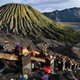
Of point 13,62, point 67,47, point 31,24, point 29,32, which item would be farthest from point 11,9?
point 13,62

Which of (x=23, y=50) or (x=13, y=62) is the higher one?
(x=23, y=50)

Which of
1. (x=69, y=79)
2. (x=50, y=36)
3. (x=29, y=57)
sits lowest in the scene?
(x=50, y=36)

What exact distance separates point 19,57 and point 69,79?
2668 millimetres

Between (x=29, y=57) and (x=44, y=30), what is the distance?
37343mm

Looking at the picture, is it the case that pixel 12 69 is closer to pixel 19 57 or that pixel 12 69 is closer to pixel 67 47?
pixel 19 57

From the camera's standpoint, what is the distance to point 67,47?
33.7m

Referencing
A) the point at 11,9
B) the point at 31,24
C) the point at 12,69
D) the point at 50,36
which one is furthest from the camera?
the point at 11,9

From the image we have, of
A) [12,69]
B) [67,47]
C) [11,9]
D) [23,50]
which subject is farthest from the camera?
[11,9]

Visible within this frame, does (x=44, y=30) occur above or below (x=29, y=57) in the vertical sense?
below

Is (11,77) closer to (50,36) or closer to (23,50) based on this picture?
(23,50)

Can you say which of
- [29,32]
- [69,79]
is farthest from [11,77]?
[29,32]

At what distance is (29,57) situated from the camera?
14.6 metres

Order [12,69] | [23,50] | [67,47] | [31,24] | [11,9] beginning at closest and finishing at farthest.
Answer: [23,50] < [12,69] < [67,47] < [31,24] < [11,9]

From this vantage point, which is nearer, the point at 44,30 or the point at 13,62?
the point at 13,62
